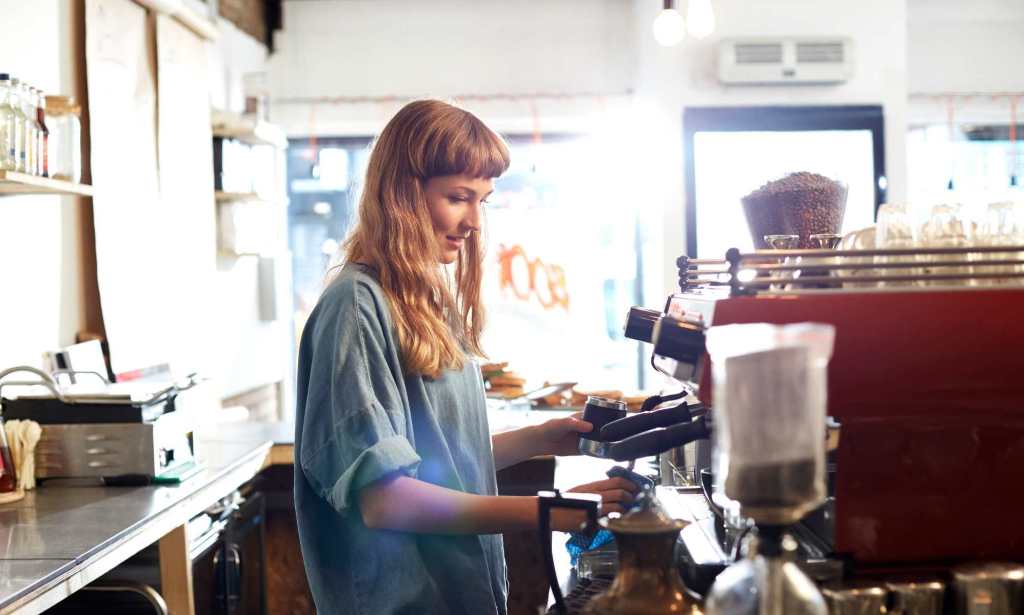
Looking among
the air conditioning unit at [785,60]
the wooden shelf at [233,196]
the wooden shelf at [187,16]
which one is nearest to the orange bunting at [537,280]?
the air conditioning unit at [785,60]

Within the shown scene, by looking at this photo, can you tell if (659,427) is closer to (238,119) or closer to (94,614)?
(94,614)

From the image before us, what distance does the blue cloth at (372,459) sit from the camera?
4.63ft

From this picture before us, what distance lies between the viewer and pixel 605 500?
1294 mm

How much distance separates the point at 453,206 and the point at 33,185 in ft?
4.97

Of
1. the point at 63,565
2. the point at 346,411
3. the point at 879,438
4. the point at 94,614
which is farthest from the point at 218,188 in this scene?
the point at 879,438

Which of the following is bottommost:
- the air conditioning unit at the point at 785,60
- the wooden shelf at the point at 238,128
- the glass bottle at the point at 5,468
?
the glass bottle at the point at 5,468

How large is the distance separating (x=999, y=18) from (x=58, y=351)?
5267mm

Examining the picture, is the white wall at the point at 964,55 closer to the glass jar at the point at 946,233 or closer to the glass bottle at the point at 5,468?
the glass jar at the point at 946,233

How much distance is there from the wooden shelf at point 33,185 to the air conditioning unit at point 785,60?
3447mm

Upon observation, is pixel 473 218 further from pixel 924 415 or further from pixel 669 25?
pixel 669 25

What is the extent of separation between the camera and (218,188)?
4.58m

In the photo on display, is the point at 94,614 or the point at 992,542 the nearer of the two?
the point at 992,542

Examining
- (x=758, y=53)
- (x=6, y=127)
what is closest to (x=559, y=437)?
(x=6, y=127)

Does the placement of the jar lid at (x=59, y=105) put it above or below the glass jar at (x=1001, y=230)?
above
